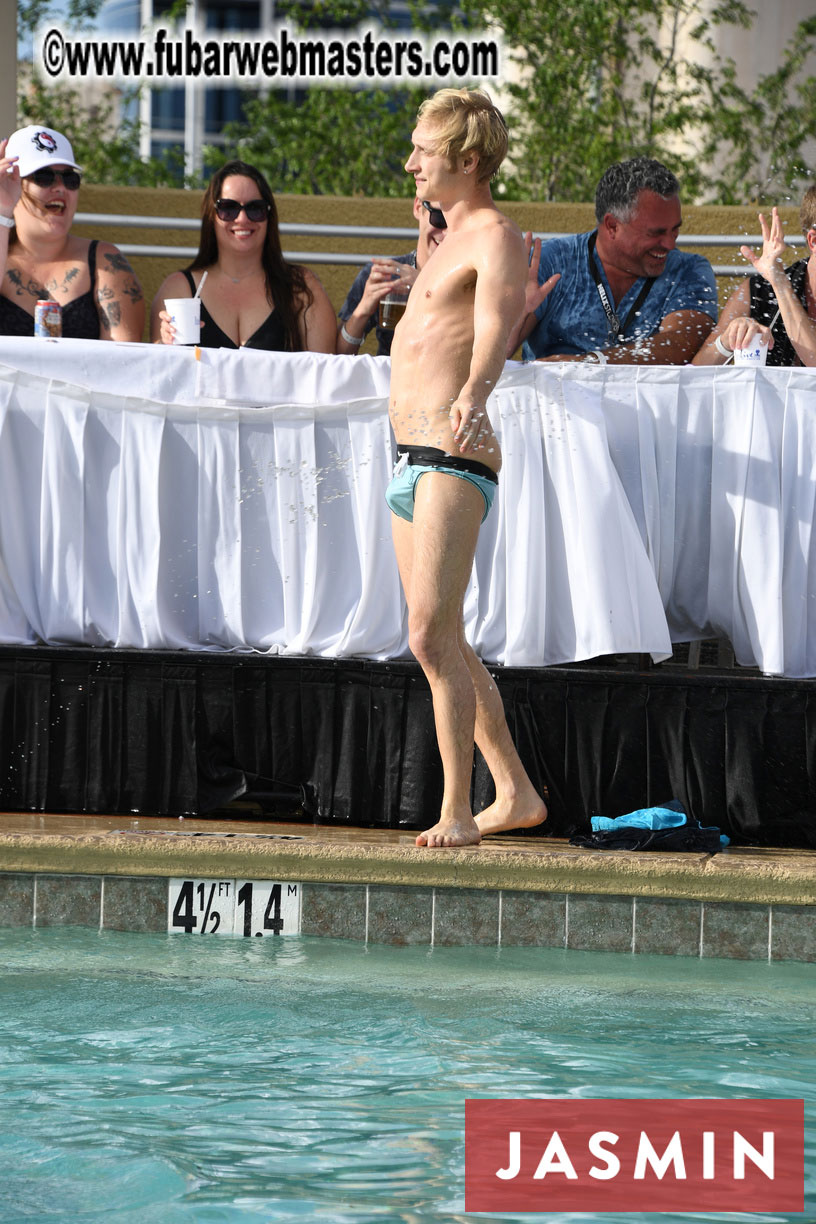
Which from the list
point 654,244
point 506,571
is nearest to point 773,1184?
point 506,571

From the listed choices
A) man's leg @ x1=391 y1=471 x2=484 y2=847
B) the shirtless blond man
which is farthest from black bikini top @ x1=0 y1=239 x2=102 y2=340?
man's leg @ x1=391 y1=471 x2=484 y2=847

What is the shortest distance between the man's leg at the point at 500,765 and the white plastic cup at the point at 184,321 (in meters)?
1.42

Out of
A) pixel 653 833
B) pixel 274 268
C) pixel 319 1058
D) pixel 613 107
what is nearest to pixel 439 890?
pixel 653 833

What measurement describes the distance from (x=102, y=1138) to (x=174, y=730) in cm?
204

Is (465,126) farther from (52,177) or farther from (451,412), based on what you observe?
(52,177)

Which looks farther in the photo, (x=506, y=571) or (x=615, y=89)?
(x=615, y=89)

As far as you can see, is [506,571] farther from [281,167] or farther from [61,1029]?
[281,167]

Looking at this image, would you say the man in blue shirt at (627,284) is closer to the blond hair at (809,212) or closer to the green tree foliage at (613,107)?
the blond hair at (809,212)

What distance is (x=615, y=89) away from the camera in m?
14.5

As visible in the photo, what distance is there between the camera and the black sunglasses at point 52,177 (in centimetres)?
516

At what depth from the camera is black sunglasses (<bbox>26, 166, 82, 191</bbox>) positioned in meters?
5.16

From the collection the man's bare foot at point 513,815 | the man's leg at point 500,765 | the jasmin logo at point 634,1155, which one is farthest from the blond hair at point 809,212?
the jasmin logo at point 634,1155

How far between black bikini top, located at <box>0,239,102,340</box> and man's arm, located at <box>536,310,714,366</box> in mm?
1580

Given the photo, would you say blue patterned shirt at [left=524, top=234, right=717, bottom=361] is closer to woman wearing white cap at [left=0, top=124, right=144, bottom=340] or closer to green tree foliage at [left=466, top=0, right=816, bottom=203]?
woman wearing white cap at [left=0, top=124, right=144, bottom=340]
